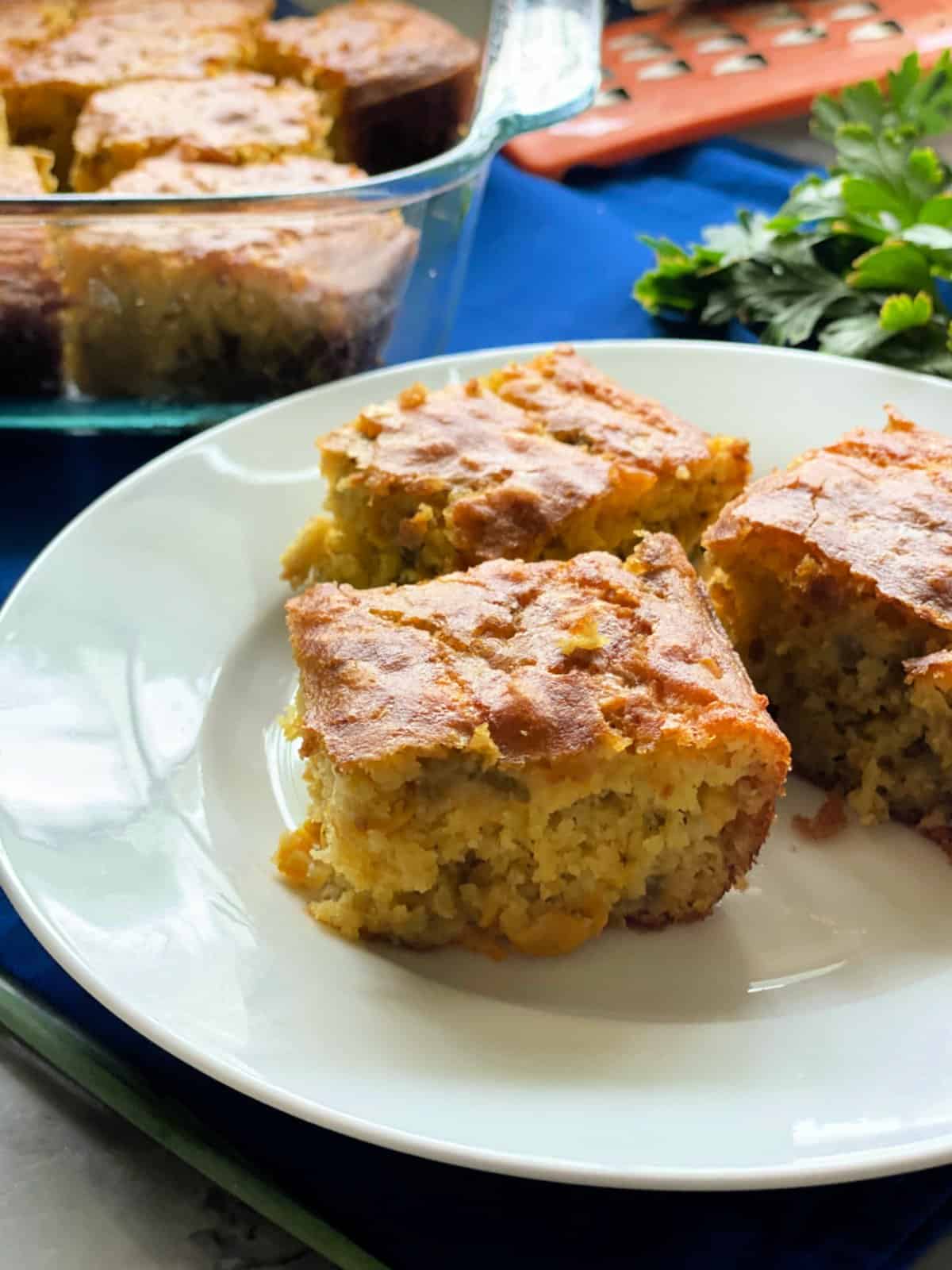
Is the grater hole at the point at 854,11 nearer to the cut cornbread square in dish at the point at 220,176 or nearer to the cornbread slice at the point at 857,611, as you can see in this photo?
the cut cornbread square in dish at the point at 220,176

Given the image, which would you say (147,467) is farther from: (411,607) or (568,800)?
(568,800)

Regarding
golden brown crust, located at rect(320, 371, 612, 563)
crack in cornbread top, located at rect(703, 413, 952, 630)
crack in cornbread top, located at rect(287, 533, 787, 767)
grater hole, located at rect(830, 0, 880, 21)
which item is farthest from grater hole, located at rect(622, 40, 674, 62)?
crack in cornbread top, located at rect(287, 533, 787, 767)

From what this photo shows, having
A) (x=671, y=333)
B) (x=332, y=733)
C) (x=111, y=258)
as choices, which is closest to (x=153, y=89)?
(x=111, y=258)

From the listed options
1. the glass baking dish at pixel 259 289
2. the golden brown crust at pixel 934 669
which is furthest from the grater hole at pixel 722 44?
the golden brown crust at pixel 934 669

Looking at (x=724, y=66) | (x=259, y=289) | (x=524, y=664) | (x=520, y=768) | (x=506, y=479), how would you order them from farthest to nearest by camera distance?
(x=724, y=66) → (x=259, y=289) → (x=506, y=479) → (x=524, y=664) → (x=520, y=768)

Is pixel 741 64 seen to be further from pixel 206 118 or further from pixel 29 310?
pixel 29 310

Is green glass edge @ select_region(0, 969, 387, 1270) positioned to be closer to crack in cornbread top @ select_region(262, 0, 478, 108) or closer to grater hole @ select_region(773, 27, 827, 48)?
crack in cornbread top @ select_region(262, 0, 478, 108)

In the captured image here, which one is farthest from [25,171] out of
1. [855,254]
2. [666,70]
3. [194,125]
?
[666,70]
